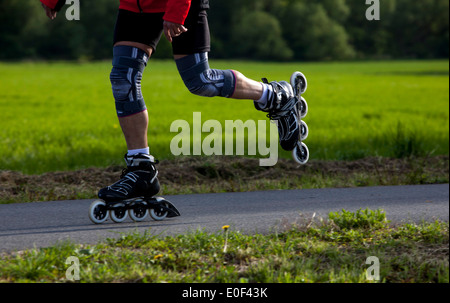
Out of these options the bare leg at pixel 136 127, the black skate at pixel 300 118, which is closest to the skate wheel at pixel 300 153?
the black skate at pixel 300 118

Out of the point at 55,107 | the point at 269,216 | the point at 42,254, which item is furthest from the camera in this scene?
the point at 55,107

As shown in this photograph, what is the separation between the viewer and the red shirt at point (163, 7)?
3879 mm

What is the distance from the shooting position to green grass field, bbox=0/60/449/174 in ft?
26.5

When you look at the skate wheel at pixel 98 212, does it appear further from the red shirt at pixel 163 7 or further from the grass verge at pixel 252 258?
the red shirt at pixel 163 7

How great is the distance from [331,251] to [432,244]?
0.61 meters

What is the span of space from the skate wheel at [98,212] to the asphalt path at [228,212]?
6cm

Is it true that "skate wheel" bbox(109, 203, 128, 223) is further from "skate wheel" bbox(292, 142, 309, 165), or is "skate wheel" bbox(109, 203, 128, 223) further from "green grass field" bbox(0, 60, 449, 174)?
"green grass field" bbox(0, 60, 449, 174)

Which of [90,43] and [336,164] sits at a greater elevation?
[90,43]

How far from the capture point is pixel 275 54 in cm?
5103

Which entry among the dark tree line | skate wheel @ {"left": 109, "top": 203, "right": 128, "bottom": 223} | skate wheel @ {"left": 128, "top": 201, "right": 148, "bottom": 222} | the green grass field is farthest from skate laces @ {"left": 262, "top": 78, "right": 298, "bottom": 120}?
the dark tree line

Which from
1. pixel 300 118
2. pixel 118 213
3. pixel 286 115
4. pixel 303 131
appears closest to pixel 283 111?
pixel 286 115

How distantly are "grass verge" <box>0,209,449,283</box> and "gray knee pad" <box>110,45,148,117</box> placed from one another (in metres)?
0.98
